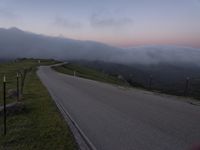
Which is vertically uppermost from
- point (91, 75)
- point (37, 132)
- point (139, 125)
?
point (139, 125)

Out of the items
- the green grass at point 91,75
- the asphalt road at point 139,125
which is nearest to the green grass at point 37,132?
the asphalt road at point 139,125

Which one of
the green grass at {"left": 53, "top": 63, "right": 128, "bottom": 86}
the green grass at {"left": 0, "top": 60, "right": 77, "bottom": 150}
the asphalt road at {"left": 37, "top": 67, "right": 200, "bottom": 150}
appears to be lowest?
the green grass at {"left": 53, "top": 63, "right": 128, "bottom": 86}

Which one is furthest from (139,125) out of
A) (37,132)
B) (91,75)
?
(91,75)

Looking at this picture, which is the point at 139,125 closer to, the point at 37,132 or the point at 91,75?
the point at 37,132

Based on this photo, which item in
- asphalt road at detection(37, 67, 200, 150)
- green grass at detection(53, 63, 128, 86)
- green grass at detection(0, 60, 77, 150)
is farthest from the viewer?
green grass at detection(53, 63, 128, 86)

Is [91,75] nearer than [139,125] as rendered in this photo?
No

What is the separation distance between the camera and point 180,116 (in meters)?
11.2

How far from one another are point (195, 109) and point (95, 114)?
14.2 ft

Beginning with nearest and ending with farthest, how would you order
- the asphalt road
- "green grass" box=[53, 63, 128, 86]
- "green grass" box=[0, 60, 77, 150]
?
the asphalt road → "green grass" box=[0, 60, 77, 150] → "green grass" box=[53, 63, 128, 86]

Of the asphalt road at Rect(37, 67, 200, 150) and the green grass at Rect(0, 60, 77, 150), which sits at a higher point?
the asphalt road at Rect(37, 67, 200, 150)

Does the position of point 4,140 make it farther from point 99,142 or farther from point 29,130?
point 99,142

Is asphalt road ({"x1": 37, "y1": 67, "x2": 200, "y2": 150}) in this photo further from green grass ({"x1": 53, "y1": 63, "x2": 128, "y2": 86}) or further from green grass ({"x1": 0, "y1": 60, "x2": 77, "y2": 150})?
green grass ({"x1": 53, "y1": 63, "x2": 128, "y2": 86})

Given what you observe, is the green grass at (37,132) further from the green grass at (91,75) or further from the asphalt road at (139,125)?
the green grass at (91,75)

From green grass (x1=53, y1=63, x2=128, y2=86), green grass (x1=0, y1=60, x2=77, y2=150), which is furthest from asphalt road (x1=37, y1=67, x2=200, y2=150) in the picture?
green grass (x1=53, y1=63, x2=128, y2=86)
